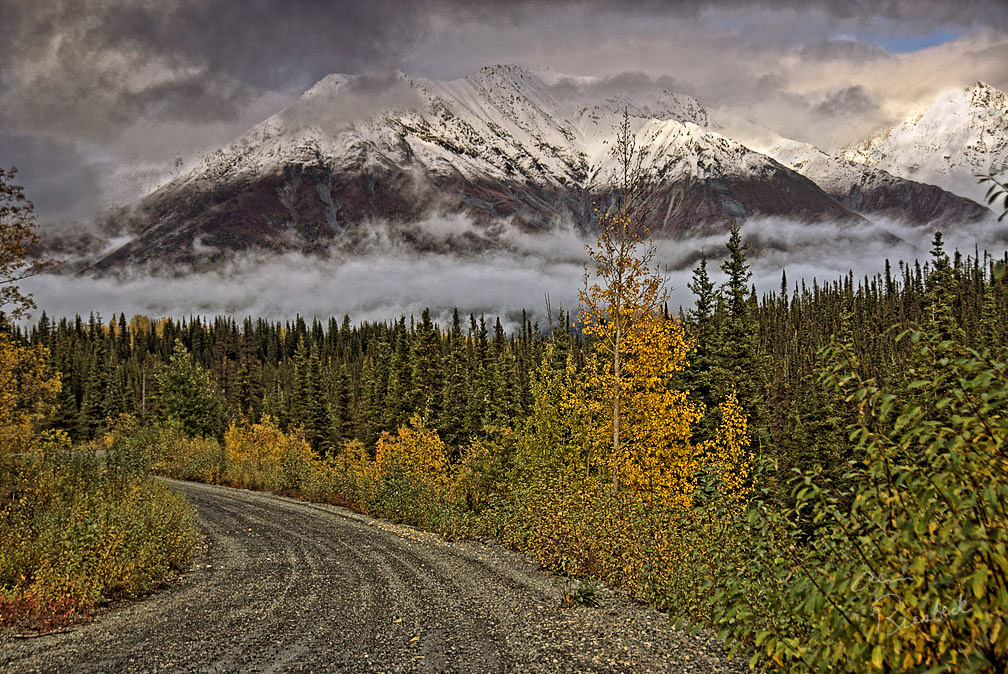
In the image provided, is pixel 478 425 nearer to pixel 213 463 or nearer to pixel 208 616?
pixel 213 463

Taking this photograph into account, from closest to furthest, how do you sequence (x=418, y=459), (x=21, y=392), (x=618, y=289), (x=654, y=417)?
(x=654, y=417)
(x=618, y=289)
(x=21, y=392)
(x=418, y=459)

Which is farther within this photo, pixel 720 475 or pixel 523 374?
pixel 523 374

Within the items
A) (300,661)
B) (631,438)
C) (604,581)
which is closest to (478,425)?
(631,438)

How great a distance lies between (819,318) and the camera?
147 m

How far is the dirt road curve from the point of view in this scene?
8.72 metres

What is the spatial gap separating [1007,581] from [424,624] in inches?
367

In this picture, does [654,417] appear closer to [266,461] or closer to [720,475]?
[720,475]

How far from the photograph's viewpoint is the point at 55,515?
1438 cm

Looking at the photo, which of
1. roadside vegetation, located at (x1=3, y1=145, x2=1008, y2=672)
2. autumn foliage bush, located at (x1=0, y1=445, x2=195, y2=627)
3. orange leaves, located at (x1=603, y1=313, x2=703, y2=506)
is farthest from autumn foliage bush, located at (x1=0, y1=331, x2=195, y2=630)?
orange leaves, located at (x1=603, y1=313, x2=703, y2=506)

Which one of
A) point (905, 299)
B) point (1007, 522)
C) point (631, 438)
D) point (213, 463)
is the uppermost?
point (905, 299)

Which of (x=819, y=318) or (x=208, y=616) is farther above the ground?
(x=819, y=318)

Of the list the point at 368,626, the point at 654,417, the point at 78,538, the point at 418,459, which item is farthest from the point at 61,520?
the point at 418,459

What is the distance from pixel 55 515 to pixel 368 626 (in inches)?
380

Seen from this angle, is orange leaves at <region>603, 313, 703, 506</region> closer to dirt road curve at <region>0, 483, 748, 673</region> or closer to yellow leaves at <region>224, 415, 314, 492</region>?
dirt road curve at <region>0, 483, 748, 673</region>
